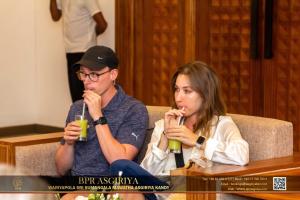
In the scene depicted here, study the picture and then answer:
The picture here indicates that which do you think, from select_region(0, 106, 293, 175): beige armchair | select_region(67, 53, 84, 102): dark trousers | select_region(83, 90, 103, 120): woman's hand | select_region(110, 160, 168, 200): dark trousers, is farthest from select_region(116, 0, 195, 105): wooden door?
select_region(110, 160, 168, 200): dark trousers

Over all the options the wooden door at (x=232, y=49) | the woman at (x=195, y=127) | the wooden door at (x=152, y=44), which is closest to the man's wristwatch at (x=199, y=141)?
the woman at (x=195, y=127)

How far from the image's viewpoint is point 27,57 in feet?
24.1

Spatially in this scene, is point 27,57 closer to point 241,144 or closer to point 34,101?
point 34,101

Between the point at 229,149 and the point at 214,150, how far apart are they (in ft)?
0.21

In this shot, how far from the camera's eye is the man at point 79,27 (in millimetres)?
6171

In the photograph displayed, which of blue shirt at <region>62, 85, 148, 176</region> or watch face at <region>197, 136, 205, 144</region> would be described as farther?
blue shirt at <region>62, 85, 148, 176</region>

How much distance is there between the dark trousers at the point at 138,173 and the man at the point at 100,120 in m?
0.27

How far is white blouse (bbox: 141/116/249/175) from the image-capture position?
3.06 meters

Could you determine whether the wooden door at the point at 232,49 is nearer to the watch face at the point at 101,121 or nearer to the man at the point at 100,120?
the man at the point at 100,120

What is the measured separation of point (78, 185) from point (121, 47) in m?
3.12

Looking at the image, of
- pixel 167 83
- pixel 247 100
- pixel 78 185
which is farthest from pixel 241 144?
pixel 167 83

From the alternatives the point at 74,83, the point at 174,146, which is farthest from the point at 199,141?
the point at 74,83

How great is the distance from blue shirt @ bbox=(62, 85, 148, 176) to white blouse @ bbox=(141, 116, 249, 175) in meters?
0.09

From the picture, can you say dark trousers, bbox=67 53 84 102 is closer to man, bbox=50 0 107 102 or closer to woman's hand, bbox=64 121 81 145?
man, bbox=50 0 107 102
